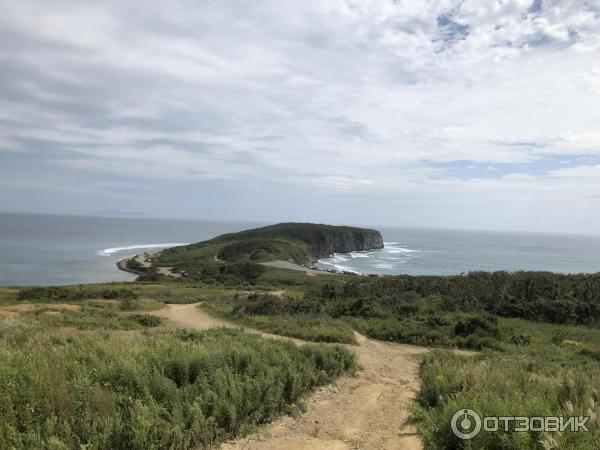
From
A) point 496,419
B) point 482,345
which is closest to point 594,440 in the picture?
point 496,419

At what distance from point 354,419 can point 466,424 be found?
272 centimetres

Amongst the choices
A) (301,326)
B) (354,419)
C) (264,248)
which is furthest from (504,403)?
(264,248)

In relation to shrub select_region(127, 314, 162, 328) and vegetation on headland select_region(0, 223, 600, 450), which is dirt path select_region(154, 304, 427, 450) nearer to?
vegetation on headland select_region(0, 223, 600, 450)

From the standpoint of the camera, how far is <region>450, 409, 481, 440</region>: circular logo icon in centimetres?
440

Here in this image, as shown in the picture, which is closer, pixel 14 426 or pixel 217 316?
pixel 14 426

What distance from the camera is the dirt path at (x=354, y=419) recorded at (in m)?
5.72

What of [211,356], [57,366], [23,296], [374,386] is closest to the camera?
[57,366]

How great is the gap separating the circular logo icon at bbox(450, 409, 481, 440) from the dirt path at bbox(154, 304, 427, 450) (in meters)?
1.30

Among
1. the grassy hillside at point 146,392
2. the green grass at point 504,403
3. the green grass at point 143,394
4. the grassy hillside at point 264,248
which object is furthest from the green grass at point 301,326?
the grassy hillside at point 264,248

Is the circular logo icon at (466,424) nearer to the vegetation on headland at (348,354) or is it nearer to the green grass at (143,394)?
the vegetation on headland at (348,354)

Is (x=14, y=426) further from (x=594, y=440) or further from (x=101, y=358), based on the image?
(x=594, y=440)

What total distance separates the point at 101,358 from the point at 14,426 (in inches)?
96.8

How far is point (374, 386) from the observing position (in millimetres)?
8922

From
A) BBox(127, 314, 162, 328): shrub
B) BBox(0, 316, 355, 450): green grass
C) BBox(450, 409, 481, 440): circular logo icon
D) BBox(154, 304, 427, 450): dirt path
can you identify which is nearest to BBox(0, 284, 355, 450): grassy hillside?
BBox(0, 316, 355, 450): green grass
